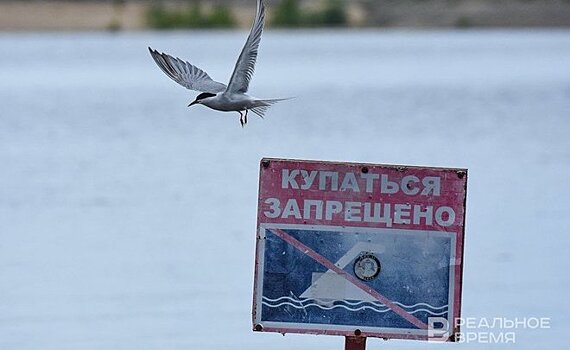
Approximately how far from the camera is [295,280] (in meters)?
4.57

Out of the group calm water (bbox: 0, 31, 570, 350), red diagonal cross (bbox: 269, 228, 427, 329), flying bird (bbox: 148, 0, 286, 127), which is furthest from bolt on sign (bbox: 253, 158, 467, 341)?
calm water (bbox: 0, 31, 570, 350)

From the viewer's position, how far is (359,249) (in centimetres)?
457

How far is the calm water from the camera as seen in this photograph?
910 centimetres

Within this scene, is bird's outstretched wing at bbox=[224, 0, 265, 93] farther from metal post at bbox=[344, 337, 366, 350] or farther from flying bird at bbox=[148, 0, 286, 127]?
metal post at bbox=[344, 337, 366, 350]

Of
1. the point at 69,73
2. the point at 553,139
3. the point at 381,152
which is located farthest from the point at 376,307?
the point at 69,73

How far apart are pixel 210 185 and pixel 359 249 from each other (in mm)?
11604

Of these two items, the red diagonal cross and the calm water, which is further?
the calm water

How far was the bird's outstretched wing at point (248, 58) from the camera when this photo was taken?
660 centimetres

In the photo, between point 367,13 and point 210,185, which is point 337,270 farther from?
point 367,13

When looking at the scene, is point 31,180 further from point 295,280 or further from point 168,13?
point 168,13

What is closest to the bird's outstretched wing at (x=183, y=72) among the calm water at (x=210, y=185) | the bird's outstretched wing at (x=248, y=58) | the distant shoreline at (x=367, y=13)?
the bird's outstretched wing at (x=248, y=58)

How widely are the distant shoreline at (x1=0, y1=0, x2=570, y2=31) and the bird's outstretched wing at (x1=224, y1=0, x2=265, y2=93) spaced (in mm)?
50797

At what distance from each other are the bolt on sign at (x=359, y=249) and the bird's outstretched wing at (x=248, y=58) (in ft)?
6.87

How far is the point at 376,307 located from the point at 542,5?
2353 inches
